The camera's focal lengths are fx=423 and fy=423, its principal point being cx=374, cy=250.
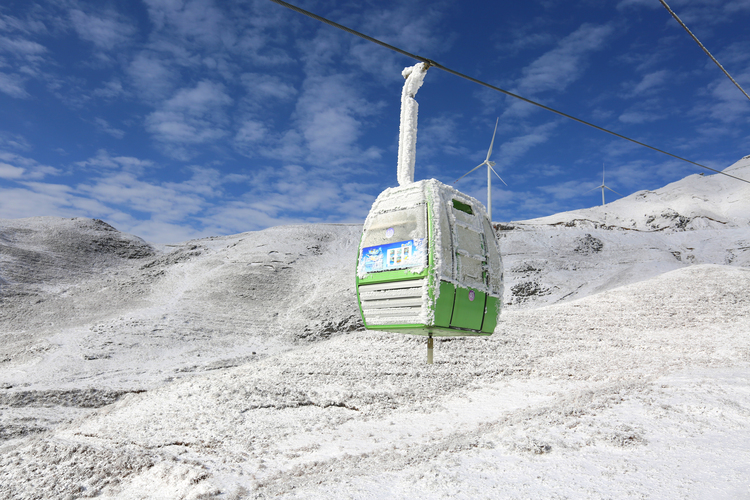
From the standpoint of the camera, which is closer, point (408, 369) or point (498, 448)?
point (498, 448)

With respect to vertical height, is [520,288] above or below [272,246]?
below

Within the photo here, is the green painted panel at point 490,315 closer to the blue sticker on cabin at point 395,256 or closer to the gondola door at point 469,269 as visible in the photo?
the gondola door at point 469,269

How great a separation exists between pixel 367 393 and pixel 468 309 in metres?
5.14

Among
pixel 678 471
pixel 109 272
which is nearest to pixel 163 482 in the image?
pixel 678 471

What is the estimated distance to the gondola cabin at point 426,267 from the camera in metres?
4.13

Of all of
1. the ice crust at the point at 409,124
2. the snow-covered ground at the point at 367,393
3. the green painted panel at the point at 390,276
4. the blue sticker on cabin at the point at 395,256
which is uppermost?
the ice crust at the point at 409,124

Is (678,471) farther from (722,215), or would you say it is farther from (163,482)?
(722,215)

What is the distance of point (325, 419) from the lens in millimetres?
7859

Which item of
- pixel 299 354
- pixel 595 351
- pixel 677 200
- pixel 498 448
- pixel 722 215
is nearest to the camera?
pixel 498 448

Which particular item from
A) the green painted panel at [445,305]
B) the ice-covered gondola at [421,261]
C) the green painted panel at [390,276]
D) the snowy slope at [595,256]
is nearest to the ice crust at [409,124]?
the ice-covered gondola at [421,261]

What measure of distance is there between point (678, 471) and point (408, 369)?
6.25m

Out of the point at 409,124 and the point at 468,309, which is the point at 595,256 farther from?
the point at 409,124

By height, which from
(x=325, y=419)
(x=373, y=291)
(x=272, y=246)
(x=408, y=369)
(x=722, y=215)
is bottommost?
(x=325, y=419)

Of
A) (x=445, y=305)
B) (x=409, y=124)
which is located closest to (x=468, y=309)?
(x=445, y=305)
